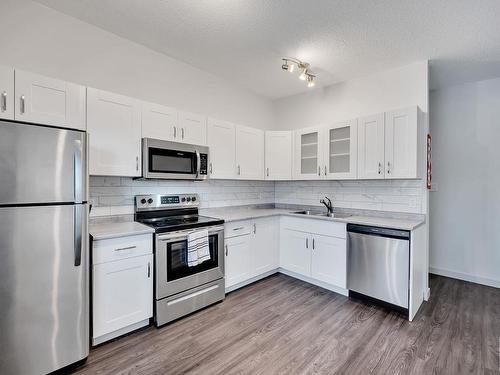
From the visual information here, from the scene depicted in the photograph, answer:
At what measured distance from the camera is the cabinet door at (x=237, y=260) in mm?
2963

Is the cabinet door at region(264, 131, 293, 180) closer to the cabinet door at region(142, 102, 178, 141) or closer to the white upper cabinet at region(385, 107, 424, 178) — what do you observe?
the white upper cabinet at region(385, 107, 424, 178)

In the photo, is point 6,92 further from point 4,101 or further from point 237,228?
point 237,228

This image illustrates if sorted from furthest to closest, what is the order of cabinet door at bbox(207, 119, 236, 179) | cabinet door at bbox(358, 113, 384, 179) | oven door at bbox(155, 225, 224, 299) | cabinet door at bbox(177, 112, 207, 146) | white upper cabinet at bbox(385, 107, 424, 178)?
cabinet door at bbox(207, 119, 236, 179)
cabinet door at bbox(358, 113, 384, 179)
cabinet door at bbox(177, 112, 207, 146)
white upper cabinet at bbox(385, 107, 424, 178)
oven door at bbox(155, 225, 224, 299)

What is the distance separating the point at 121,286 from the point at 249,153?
2300 mm

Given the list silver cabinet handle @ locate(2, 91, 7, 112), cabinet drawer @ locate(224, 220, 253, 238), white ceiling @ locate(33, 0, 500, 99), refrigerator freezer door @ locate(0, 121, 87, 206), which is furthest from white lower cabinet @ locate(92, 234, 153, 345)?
white ceiling @ locate(33, 0, 500, 99)

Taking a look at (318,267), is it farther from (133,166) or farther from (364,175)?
(133,166)

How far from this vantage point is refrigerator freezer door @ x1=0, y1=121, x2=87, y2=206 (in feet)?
5.00

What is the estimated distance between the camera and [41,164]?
5.32 feet

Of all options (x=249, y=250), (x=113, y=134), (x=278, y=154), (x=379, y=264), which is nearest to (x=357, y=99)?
(x=278, y=154)

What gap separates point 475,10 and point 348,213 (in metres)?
2.43

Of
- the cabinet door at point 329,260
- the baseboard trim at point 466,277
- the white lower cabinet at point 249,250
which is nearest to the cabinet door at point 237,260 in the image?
the white lower cabinet at point 249,250

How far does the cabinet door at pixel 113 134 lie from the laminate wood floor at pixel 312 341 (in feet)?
5.04

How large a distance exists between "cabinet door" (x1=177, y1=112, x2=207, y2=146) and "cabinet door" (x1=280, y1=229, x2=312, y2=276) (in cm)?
173

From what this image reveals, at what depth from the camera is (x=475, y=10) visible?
2.02m
